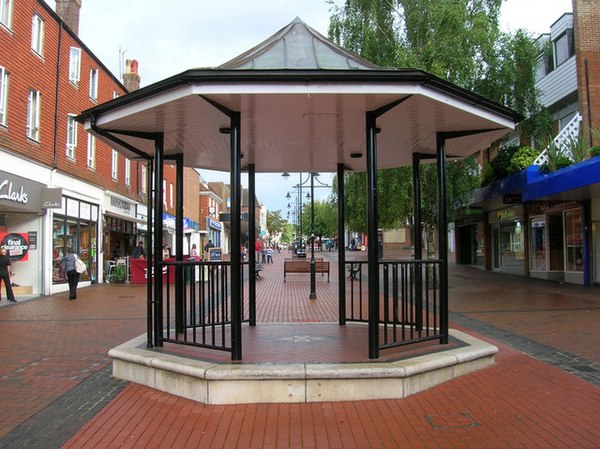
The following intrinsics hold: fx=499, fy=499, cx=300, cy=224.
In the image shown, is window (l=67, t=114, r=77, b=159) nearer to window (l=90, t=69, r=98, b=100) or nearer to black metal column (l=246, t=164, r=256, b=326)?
window (l=90, t=69, r=98, b=100)

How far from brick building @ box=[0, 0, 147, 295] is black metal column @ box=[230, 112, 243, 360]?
11007 millimetres

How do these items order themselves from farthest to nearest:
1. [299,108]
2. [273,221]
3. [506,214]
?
[273,221] < [506,214] < [299,108]

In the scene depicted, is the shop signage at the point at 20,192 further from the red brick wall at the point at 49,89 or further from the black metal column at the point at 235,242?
the black metal column at the point at 235,242

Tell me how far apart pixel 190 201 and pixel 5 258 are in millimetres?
28583

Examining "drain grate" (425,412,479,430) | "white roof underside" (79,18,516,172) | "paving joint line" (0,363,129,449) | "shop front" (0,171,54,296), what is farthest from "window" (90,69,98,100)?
"drain grate" (425,412,479,430)

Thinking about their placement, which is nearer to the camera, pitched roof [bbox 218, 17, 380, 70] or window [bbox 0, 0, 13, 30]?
pitched roof [bbox 218, 17, 380, 70]

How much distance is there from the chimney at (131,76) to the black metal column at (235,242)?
905 inches

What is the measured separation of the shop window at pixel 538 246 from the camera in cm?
2025

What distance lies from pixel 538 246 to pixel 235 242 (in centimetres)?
1882

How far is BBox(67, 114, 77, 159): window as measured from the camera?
18.3 meters

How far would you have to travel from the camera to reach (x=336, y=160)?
27.2 ft

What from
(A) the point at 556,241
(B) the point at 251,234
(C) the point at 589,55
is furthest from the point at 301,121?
(C) the point at 589,55

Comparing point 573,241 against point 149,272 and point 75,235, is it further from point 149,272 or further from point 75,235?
point 75,235

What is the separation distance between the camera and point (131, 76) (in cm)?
2644
